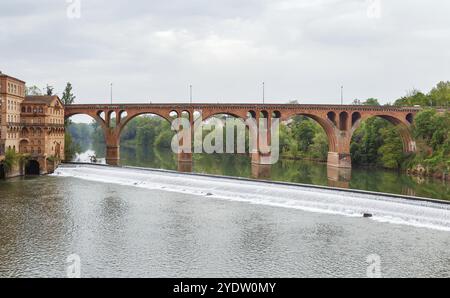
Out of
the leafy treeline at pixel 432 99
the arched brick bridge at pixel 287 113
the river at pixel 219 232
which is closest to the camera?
the river at pixel 219 232

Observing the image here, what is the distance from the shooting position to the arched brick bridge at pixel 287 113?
76.4 metres

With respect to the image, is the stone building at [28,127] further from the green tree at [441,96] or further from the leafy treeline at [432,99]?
the green tree at [441,96]

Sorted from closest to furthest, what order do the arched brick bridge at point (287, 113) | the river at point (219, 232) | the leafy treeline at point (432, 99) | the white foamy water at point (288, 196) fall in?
1. the river at point (219, 232)
2. the white foamy water at point (288, 196)
3. the arched brick bridge at point (287, 113)
4. the leafy treeline at point (432, 99)

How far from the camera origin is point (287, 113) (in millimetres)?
76938

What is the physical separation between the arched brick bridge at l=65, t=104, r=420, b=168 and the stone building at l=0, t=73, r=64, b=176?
12.7m

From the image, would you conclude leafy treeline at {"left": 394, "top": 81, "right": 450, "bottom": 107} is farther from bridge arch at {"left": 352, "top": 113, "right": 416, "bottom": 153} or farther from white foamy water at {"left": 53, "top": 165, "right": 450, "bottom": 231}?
white foamy water at {"left": 53, "top": 165, "right": 450, "bottom": 231}

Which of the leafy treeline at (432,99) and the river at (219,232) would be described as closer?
the river at (219,232)

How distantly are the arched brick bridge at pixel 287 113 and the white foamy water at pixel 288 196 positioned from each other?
21308 millimetres

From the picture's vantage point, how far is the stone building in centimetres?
5412

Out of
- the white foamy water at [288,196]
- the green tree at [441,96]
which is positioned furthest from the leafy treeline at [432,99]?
the white foamy water at [288,196]

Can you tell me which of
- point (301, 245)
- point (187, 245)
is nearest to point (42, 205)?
point (187, 245)

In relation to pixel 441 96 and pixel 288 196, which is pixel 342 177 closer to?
pixel 288 196

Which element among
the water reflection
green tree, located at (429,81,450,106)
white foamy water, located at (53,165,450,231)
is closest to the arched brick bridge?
the water reflection
